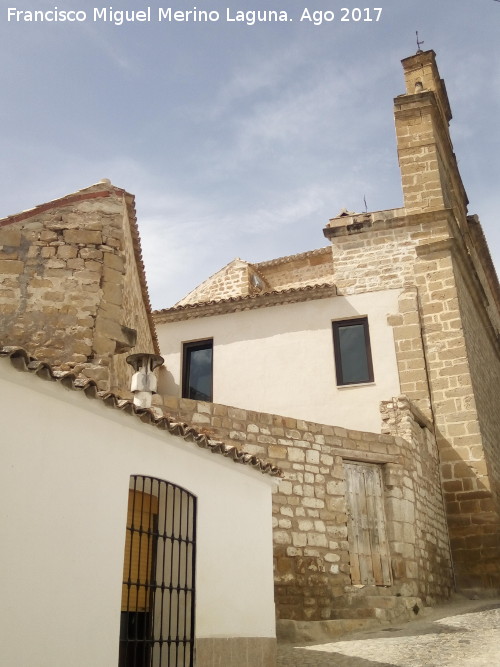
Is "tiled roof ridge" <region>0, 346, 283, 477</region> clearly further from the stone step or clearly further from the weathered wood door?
the weathered wood door

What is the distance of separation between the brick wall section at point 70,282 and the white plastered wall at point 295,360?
5296 mm

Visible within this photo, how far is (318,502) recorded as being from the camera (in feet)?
29.2

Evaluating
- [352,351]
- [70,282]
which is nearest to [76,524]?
[70,282]

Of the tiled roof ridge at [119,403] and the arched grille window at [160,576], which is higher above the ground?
the tiled roof ridge at [119,403]

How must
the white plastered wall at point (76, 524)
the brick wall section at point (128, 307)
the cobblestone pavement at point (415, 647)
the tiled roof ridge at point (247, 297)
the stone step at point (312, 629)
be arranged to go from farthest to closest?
the tiled roof ridge at point (247, 297) → the brick wall section at point (128, 307) → the stone step at point (312, 629) → the cobblestone pavement at point (415, 647) → the white plastered wall at point (76, 524)

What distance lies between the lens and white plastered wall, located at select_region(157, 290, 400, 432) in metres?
12.9

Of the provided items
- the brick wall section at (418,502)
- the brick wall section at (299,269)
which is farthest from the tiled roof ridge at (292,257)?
the brick wall section at (418,502)

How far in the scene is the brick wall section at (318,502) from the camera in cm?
840

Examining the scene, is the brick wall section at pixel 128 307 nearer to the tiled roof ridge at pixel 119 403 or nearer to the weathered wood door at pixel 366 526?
the tiled roof ridge at pixel 119 403

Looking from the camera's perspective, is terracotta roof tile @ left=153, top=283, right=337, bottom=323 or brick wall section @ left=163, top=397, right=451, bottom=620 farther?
terracotta roof tile @ left=153, top=283, right=337, bottom=323

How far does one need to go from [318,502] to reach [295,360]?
509 centimetres

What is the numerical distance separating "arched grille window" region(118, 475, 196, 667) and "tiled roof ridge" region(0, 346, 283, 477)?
1.58ft

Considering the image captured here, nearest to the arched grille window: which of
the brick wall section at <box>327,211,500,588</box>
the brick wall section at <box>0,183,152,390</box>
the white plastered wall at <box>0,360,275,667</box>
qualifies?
the white plastered wall at <box>0,360,275,667</box>

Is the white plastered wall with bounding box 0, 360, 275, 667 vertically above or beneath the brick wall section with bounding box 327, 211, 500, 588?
beneath
